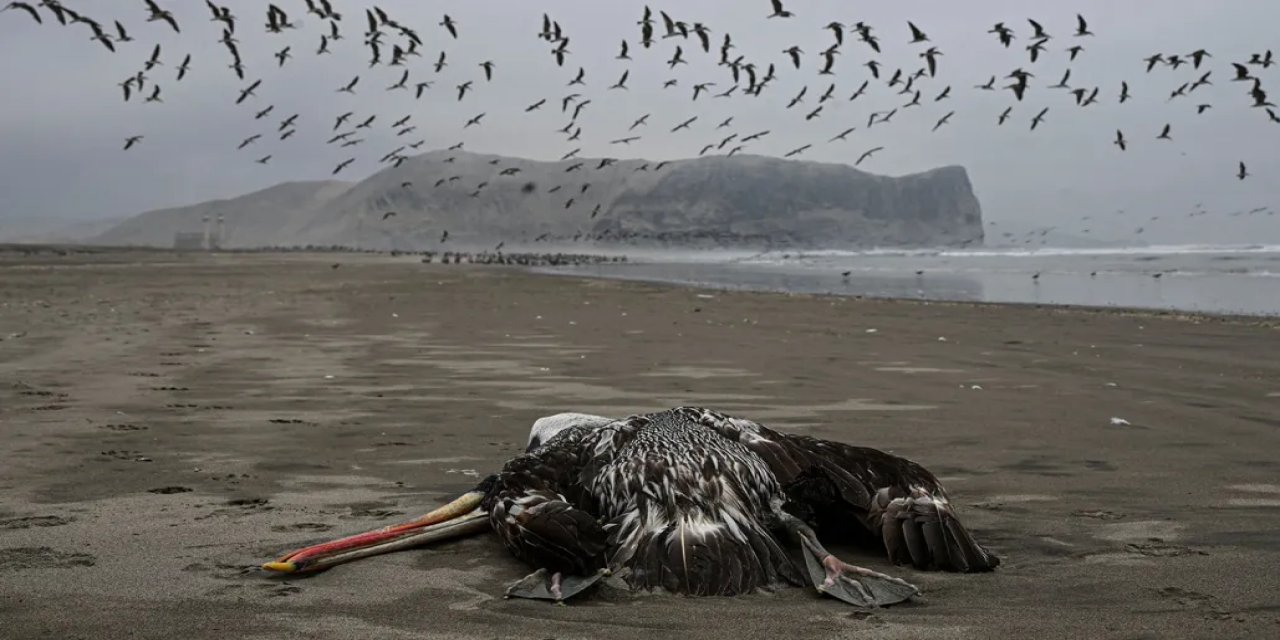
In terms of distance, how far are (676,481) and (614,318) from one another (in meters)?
17.3

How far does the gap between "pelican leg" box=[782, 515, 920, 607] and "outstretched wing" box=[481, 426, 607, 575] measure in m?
0.87

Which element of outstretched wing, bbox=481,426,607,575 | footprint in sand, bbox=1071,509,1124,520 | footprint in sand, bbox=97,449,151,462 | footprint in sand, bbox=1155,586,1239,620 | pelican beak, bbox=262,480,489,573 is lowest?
footprint in sand, bbox=1071,509,1124,520

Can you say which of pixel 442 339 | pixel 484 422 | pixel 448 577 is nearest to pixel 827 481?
pixel 448 577

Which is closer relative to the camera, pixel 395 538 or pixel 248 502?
pixel 395 538

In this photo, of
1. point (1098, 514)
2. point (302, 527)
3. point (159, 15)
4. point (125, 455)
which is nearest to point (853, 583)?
point (1098, 514)

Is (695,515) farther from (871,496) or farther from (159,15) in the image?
(159,15)

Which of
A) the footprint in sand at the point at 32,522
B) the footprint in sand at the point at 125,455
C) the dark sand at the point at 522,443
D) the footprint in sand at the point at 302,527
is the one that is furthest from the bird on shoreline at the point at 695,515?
the footprint in sand at the point at 125,455

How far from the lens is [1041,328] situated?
20484mm

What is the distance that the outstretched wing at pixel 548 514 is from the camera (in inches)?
182

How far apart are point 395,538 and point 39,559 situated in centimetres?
152

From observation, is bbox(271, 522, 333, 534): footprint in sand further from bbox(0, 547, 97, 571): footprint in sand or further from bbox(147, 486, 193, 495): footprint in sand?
bbox(147, 486, 193, 495): footprint in sand

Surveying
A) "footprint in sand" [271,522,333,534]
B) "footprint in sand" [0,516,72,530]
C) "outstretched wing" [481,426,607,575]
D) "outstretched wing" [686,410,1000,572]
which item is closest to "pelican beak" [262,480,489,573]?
"outstretched wing" [481,426,607,575]

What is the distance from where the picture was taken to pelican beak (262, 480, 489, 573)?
4.79 meters

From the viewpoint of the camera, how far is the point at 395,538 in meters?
5.16
